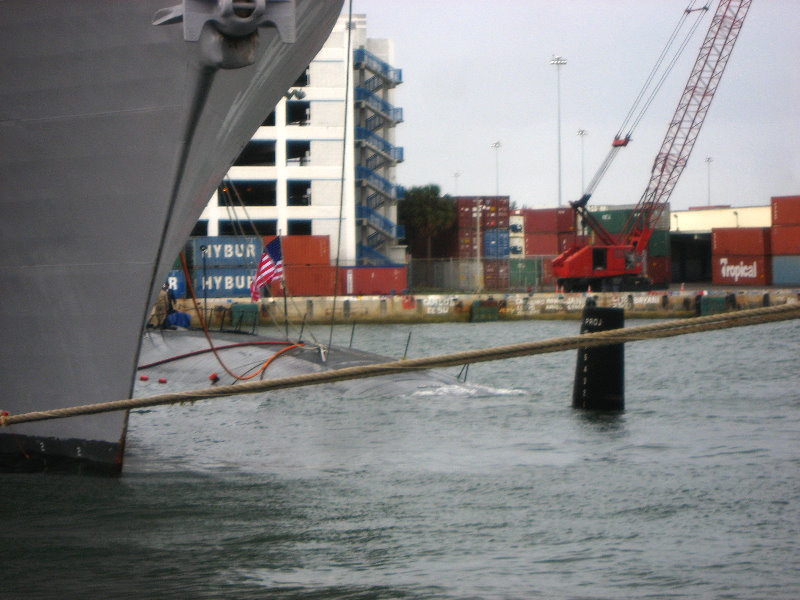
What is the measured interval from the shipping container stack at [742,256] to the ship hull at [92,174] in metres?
60.1

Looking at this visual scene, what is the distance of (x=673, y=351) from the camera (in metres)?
35.6

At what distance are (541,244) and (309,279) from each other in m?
28.1

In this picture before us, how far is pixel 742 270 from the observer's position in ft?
220

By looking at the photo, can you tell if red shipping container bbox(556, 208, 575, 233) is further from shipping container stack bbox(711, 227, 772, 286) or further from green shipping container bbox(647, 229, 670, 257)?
shipping container stack bbox(711, 227, 772, 286)

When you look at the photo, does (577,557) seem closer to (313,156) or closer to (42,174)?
(42,174)

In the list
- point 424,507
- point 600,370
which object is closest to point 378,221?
point 600,370

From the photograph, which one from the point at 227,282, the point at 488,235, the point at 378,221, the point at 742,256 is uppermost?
the point at 378,221

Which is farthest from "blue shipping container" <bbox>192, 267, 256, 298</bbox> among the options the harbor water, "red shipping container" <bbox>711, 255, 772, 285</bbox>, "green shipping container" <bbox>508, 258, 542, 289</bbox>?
the harbor water

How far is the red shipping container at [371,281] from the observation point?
56219 mm

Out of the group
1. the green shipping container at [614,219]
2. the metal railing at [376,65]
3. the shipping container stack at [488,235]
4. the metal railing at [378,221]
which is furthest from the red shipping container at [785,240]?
the metal railing at [376,65]

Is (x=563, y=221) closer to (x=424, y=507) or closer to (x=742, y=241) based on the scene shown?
(x=742, y=241)

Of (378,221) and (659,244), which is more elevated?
(378,221)

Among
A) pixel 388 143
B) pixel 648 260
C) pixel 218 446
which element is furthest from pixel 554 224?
pixel 218 446

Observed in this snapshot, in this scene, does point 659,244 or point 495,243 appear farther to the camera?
point 495,243
